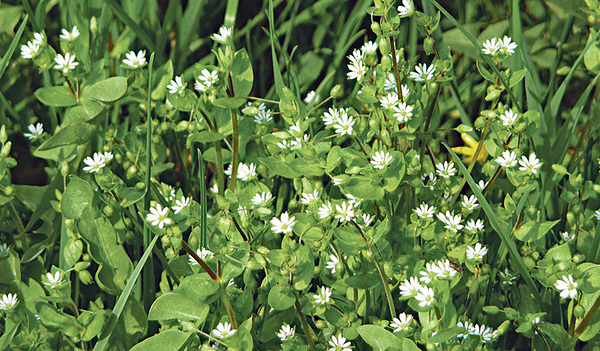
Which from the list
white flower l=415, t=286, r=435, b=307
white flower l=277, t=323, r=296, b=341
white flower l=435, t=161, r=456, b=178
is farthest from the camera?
white flower l=435, t=161, r=456, b=178

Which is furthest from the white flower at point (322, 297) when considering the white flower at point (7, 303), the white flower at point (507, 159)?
the white flower at point (7, 303)

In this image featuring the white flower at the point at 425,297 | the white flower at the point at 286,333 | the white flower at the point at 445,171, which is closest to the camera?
the white flower at the point at 425,297

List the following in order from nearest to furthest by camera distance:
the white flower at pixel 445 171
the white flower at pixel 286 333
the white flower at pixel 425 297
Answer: the white flower at pixel 425 297 → the white flower at pixel 286 333 → the white flower at pixel 445 171

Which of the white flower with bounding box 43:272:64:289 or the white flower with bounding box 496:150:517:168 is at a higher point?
the white flower with bounding box 496:150:517:168

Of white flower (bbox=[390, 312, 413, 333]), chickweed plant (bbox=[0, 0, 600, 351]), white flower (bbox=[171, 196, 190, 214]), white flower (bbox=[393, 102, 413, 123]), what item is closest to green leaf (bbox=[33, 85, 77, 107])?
chickweed plant (bbox=[0, 0, 600, 351])

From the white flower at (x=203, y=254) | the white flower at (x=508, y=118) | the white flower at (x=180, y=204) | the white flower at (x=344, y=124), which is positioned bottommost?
the white flower at (x=203, y=254)

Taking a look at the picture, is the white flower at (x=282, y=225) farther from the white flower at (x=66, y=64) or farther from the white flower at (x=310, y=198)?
the white flower at (x=66, y=64)

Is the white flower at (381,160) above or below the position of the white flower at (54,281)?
above

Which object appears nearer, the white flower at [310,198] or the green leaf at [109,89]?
the white flower at [310,198]

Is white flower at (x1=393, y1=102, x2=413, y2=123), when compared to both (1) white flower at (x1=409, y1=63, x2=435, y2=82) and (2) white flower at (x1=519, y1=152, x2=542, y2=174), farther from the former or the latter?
(2) white flower at (x1=519, y1=152, x2=542, y2=174)
